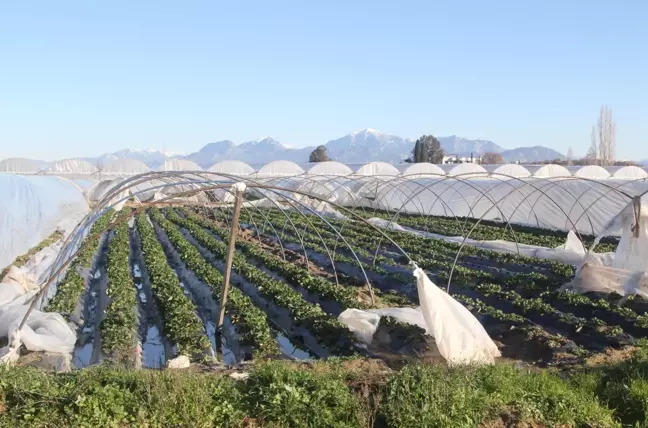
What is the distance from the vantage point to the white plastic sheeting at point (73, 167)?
49844mm

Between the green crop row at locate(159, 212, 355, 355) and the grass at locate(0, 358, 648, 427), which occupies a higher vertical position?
the grass at locate(0, 358, 648, 427)

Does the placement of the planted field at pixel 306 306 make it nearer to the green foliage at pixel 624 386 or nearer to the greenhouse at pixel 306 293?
the greenhouse at pixel 306 293

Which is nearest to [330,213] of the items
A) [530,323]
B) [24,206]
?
[24,206]

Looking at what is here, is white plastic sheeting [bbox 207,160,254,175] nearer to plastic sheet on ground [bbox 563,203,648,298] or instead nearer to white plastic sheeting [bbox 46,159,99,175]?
white plastic sheeting [bbox 46,159,99,175]

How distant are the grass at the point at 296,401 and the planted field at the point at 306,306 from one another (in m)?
2.10

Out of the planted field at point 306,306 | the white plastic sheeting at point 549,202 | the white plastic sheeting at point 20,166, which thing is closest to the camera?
the planted field at point 306,306

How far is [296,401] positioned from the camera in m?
4.71

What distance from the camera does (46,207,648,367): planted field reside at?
7.91 meters

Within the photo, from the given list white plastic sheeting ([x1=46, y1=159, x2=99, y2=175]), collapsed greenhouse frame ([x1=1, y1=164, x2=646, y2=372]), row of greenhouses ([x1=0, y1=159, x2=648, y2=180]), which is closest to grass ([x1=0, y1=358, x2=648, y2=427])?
collapsed greenhouse frame ([x1=1, y1=164, x2=646, y2=372])

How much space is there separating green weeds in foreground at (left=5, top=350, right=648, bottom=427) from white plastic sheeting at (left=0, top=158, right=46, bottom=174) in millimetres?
51284

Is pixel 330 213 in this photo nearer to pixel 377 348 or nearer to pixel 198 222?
pixel 198 222

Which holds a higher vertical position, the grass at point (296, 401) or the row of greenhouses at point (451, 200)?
the row of greenhouses at point (451, 200)

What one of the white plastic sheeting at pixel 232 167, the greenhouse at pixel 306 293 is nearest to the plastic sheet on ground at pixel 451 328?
the greenhouse at pixel 306 293

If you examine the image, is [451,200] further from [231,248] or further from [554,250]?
[231,248]
